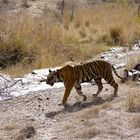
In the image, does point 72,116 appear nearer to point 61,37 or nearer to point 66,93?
point 66,93

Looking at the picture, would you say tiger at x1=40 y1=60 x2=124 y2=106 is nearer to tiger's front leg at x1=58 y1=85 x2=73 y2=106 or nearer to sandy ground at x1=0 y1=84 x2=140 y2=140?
tiger's front leg at x1=58 y1=85 x2=73 y2=106

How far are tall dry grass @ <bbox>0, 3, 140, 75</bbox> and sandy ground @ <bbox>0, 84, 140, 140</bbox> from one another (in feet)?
8.98

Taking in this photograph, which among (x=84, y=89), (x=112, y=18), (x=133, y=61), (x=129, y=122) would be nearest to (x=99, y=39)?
(x=112, y=18)

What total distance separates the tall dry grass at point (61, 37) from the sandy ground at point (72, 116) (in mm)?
2736

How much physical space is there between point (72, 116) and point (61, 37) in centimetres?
695

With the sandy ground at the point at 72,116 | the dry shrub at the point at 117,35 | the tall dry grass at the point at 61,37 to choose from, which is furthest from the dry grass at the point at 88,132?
the dry shrub at the point at 117,35

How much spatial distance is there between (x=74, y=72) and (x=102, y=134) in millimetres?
1712

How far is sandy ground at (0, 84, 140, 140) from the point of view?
21.5 feet

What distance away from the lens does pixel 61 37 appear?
14094mm

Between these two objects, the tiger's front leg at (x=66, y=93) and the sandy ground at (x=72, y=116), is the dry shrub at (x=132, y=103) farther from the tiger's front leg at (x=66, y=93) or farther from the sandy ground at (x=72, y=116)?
the tiger's front leg at (x=66, y=93)

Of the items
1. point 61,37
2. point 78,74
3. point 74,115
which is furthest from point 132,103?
point 61,37

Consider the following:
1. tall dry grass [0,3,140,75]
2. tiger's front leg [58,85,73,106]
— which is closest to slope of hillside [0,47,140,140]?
tiger's front leg [58,85,73,106]

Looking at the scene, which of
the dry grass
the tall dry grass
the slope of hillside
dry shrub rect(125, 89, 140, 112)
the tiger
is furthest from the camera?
the tall dry grass

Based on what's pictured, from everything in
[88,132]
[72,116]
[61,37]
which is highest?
[88,132]
